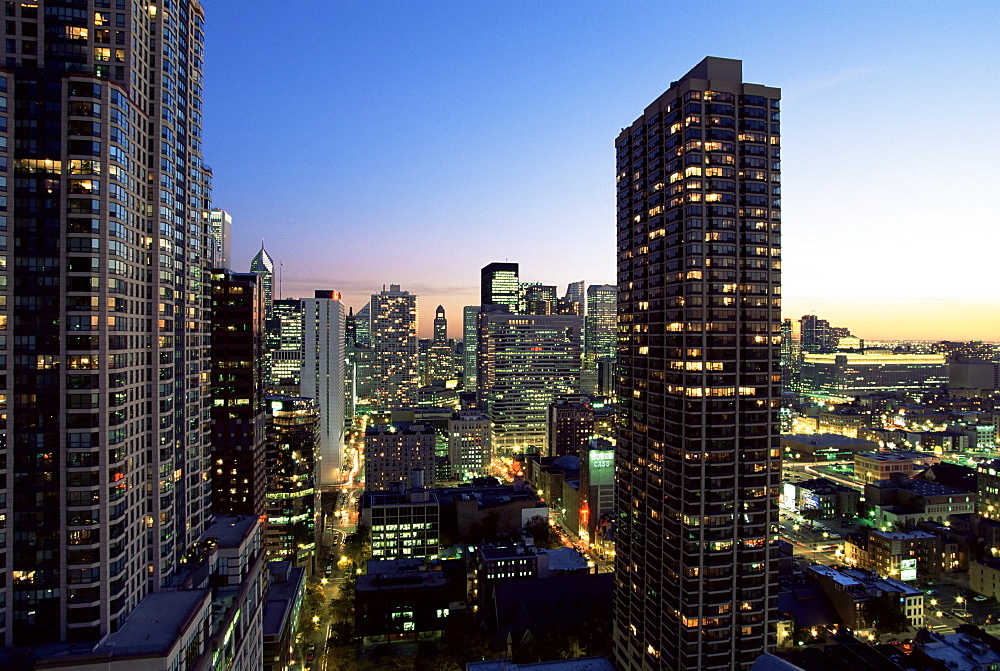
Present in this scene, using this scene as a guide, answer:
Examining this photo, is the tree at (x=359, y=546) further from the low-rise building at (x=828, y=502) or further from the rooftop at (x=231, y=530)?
the low-rise building at (x=828, y=502)

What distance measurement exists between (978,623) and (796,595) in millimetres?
33559

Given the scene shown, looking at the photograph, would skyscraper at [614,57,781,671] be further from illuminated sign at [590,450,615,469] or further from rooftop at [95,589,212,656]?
illuminated sign at [590,450,615,469]

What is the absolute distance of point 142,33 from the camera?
63.2 meters

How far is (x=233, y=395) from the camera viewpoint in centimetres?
10619

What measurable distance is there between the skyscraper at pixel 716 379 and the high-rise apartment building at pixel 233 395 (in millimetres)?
67003

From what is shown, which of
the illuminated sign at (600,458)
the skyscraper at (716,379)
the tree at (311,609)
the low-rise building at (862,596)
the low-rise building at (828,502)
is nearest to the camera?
the skyscraper at (716,379)

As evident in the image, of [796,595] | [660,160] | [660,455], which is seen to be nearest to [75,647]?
[660,455]

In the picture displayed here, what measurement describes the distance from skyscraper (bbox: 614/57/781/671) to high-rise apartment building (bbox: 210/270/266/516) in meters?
67.0

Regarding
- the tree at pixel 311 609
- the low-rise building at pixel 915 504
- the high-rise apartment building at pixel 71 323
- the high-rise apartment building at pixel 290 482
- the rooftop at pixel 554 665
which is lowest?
the tree at pixel 311 609

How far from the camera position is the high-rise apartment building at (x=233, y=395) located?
105 m

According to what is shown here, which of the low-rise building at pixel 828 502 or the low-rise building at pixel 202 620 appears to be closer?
the low-rise building at pixel 202 620

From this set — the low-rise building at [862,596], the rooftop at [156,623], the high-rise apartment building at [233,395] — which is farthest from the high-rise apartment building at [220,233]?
the low-rise building at [862,596]

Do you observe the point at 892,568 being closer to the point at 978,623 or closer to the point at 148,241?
the point at 978,623

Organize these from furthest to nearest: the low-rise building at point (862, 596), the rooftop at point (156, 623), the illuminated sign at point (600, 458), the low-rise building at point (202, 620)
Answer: the illuminated sign at point (600, 458) < the low-rise building at point (862, 596) < the rooftop at point (156, 623) < the low-rise building at point (202, 620)
